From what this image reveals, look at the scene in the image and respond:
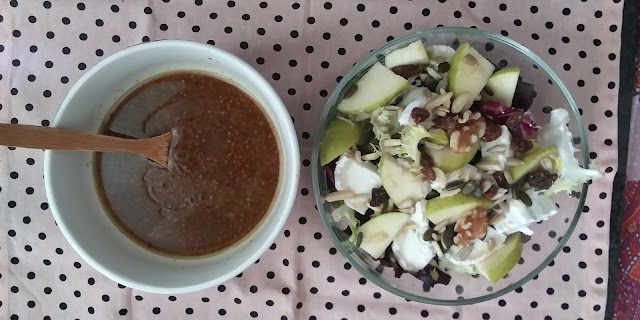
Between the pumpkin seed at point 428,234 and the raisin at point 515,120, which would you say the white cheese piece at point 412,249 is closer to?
the pumpkin seed at point 428,234

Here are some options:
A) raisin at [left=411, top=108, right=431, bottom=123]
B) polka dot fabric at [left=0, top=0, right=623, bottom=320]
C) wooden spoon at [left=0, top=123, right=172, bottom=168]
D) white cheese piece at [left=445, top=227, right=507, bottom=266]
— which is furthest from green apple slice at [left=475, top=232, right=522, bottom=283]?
wooden spoon at [left=0, top=123, right=172, bottom=168]

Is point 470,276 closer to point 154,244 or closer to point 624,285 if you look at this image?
point 624,285

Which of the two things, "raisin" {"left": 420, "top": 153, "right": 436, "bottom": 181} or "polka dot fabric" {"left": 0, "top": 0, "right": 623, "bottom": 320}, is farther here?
"polka dot fabric" {"left": 0, "top": 0, "right": 623, "bottom": 320}

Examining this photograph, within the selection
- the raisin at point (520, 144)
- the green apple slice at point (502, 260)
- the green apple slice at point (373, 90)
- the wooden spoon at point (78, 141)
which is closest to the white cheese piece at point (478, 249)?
the green apple slice at point (502, 260)

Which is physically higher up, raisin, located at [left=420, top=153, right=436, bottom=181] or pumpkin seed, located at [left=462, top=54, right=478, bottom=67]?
pumpkin seed, located at [left=462, top=54, right=478, bottom=67]

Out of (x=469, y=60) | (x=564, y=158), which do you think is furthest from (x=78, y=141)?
(x=564, y=158)

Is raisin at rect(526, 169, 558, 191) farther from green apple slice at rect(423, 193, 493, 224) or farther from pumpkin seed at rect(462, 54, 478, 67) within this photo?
pumpkin seed at rect(462, 54, 478, 67)
